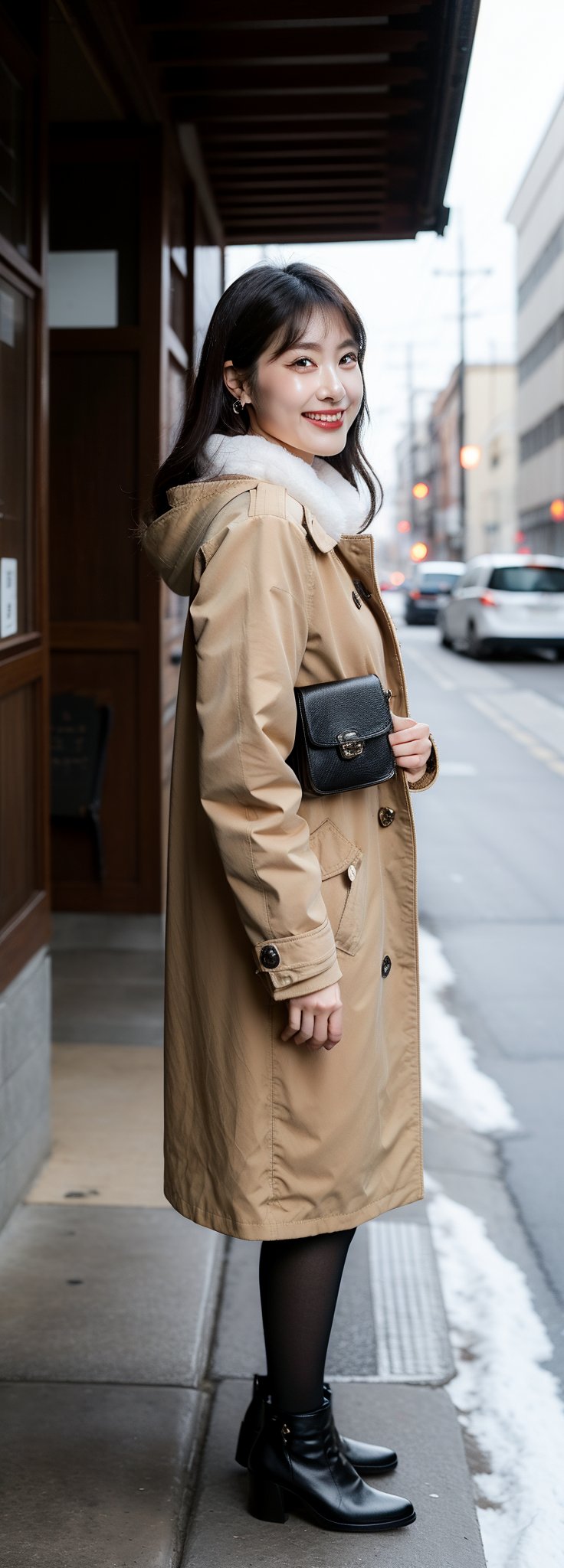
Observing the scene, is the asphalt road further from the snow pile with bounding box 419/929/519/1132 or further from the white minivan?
the white minivan

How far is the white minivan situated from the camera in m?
19.3

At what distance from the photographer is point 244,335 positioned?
6.61 feet

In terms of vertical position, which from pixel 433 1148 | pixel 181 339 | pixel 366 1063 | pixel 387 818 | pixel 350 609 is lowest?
pixel 433 1148

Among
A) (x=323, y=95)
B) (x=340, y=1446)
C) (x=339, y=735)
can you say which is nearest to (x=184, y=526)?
(x=339, y=735)

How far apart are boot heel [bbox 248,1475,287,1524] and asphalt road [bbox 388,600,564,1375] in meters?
0.82

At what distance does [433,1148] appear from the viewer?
A: 3.97 m

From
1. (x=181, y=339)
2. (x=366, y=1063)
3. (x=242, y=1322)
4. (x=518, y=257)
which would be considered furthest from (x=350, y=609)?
(x=518, y=257)

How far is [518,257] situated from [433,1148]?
5461cm

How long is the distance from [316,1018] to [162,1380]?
3.61ft

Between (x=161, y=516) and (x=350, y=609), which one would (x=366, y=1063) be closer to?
(x=350, y=609)

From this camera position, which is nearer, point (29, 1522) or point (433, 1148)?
point (29, 1522)

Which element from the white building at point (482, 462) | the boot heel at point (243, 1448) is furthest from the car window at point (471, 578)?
the white building at point (482, 462)

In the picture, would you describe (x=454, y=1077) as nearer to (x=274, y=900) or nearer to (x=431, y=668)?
(x=274, y=900)

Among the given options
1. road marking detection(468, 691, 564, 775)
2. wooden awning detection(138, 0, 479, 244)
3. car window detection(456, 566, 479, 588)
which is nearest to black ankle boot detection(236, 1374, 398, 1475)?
wooden awning detection(138, 0, 479, 244)
